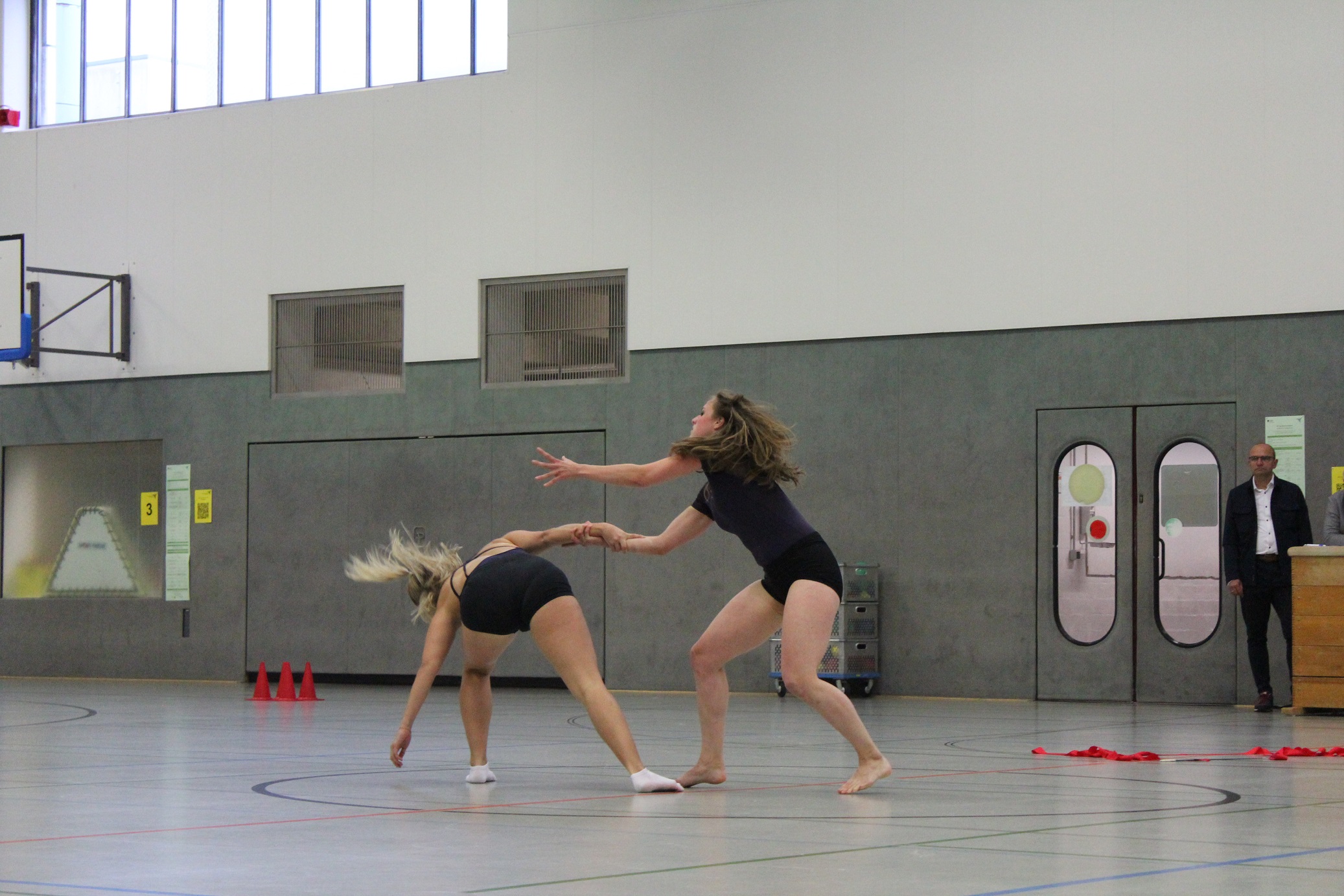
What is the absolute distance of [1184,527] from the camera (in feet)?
53.2

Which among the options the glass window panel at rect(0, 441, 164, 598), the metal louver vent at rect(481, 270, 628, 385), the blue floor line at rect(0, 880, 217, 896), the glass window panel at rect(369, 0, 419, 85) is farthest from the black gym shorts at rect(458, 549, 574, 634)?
the glass window panel at rect(0, 441, 164, 598)

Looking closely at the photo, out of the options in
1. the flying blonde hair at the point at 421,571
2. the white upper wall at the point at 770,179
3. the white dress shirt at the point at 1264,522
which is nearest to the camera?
the flying blonde hair at the point at 421,571

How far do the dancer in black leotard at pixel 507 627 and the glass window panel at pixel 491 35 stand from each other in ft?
40.4

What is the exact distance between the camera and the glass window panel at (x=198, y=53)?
2148cm

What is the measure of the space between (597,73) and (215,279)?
562 centimetres

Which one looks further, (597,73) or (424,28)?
(424,28)

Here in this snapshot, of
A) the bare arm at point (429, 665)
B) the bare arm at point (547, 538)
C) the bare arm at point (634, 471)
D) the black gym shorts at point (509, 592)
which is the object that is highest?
the bare arm at point (634, 471)

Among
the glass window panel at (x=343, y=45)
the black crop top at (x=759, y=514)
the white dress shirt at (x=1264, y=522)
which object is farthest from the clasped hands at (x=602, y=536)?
the glass window panel at (x=343, y=45)

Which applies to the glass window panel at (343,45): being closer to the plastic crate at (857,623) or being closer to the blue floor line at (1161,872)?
the plastic crate at (857,623)

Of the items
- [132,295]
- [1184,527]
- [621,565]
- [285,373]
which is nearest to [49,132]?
[132,295]

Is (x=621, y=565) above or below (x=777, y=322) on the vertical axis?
below

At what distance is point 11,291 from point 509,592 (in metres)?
14.9

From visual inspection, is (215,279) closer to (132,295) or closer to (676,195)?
(132,295)

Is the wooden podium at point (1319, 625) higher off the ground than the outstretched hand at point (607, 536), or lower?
lower
